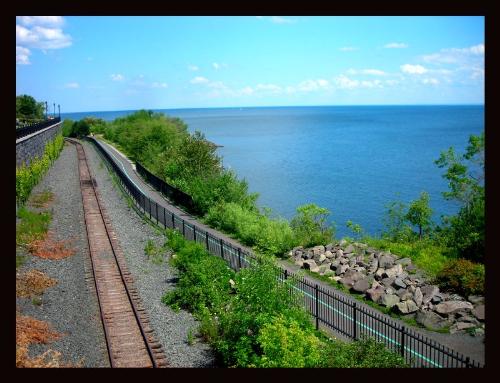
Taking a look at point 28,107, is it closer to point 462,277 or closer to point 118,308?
point 118,308

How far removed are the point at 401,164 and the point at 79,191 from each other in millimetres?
57442

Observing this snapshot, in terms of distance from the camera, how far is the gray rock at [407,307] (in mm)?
17672

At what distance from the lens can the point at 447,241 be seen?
23.0 meters

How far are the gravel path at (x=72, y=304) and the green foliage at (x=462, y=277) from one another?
38.9 ft

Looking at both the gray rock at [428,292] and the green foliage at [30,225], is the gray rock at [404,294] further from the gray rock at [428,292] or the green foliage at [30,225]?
the green foliage at [30,225]

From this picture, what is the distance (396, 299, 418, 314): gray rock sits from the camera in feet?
58.0

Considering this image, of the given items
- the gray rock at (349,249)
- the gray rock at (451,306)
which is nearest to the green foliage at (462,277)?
the gray rock at (451,306)

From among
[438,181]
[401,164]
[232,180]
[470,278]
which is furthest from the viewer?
[401,164]

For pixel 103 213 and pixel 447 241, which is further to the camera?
pixel 103 213

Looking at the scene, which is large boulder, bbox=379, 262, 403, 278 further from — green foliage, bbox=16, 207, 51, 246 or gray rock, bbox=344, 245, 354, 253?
green foliage, bbox=16, 207, 51, 246

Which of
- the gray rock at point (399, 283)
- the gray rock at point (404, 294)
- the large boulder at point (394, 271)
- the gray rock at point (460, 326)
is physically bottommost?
the gray rock at point (460, 326)
